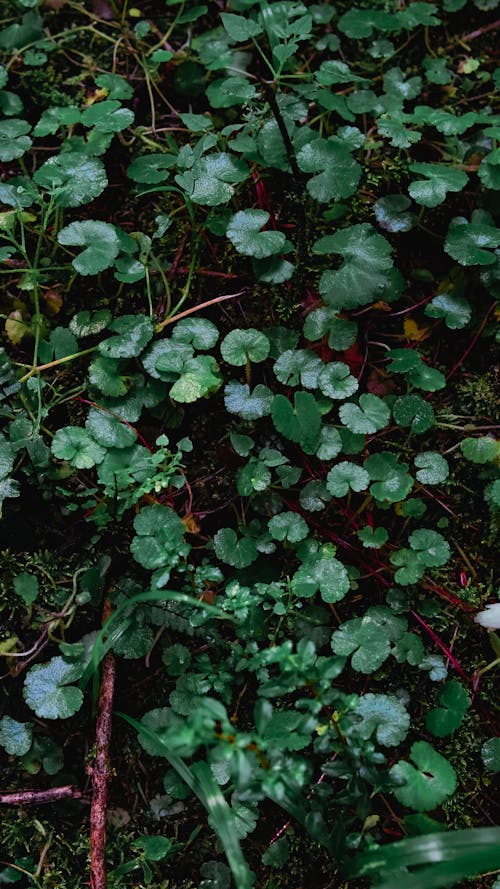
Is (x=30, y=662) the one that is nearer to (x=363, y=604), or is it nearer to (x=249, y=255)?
(x=363, y=604)

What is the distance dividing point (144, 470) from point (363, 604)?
674 mm

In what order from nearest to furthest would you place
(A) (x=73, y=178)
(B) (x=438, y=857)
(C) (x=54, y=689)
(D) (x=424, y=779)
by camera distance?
(B) (x=438, y=857) < (D) (x=424, y=779) < (C) (x=54, y=689) < (A) (x=73, y=178)

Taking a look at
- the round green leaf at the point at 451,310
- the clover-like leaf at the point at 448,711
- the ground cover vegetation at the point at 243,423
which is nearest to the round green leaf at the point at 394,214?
the ground cover vegetation at the point at 243,423

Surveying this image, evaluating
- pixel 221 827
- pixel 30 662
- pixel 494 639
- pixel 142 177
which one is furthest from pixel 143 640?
pixel 142 177

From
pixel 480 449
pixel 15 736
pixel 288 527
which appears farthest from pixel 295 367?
pixel 15 736

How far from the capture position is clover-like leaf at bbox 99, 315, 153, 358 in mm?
1988

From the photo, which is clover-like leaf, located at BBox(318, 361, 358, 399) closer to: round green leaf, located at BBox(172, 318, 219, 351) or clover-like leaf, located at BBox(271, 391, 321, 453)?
clover-like leaf, located at BBox(271, 391, 321, 453)

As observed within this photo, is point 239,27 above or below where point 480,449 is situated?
above

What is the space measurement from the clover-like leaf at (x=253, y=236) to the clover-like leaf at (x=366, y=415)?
48 centimetres

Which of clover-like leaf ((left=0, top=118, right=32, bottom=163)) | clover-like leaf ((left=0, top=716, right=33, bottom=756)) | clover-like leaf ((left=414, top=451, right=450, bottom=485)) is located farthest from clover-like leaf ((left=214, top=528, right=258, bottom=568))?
clover-like leaf ((left=0, top=118, right=32, bottom=163))

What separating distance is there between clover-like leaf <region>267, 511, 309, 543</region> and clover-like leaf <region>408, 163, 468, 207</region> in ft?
3.11

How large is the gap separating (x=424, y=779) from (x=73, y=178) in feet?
5.98

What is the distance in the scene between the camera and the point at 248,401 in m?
1.98

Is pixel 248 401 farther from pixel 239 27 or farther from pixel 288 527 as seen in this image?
pixel 239 27
